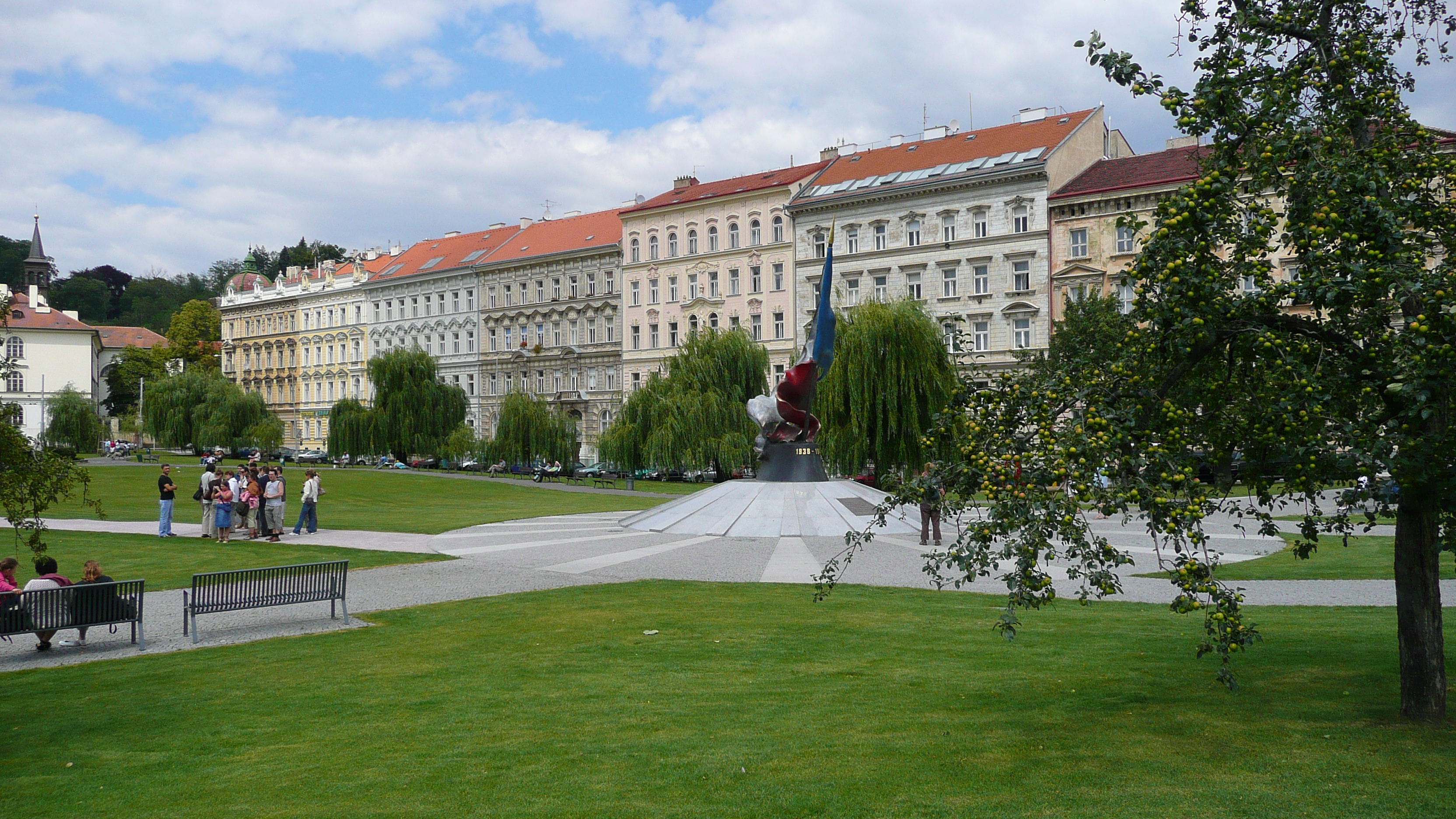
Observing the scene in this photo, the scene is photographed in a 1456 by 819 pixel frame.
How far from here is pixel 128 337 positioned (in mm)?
118562

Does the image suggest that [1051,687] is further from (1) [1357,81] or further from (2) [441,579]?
(2) [441,579]

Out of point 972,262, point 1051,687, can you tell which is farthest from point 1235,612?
point 972,262

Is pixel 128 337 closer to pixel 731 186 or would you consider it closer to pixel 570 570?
pixel 731 186

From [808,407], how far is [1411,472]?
2262 centimetres

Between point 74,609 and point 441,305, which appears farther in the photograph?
point 441,305

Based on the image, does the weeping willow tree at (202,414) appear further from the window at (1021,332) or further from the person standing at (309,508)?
the person standing at (309,508)

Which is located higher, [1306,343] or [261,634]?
[1306,343]

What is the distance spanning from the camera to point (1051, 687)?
9531mm

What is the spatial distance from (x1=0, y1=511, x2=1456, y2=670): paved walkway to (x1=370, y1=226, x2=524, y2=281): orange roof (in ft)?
180

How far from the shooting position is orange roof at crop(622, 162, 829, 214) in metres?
64.1

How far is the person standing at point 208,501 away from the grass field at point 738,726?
13048 millimetres

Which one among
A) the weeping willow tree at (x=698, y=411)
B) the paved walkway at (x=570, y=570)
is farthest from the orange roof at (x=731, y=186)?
the paved walkway at (x=570, y=570)

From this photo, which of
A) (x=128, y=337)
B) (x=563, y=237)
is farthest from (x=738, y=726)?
(x=128, y=337)

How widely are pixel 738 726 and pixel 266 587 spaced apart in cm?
808
